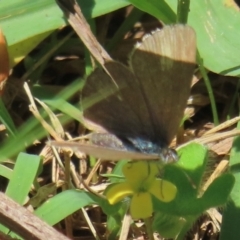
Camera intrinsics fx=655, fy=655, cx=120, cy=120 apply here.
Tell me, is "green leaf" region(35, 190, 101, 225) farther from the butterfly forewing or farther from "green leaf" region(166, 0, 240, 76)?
"green leaf" region(166, 0, 240, 76)

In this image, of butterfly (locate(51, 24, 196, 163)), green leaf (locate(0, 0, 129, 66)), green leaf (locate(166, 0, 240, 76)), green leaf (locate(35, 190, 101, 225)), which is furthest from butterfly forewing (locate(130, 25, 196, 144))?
green leaf (locate(0, 0, 129, 66))

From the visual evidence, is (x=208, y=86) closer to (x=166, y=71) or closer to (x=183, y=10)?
(x=183, y=10)

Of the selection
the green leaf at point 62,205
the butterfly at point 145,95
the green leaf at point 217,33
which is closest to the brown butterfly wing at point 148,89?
the butterfly at point 145,95

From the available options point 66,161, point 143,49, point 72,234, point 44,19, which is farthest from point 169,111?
point 44,19

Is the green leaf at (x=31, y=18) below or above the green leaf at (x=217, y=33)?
above

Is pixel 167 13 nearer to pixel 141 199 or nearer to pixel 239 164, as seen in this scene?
pixel 239 164

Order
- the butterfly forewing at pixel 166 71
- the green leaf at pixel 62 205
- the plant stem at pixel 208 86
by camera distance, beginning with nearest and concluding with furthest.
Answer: the butterfly forewing at pixel 166 71 → the green leaf at pixel 62 205 → the plant stem at pixel 208 86

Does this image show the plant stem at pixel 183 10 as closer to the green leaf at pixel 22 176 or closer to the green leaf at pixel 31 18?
the green leaf at pixel 31 18

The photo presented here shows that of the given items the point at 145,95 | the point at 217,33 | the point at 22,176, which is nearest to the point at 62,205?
the point at 22,176
